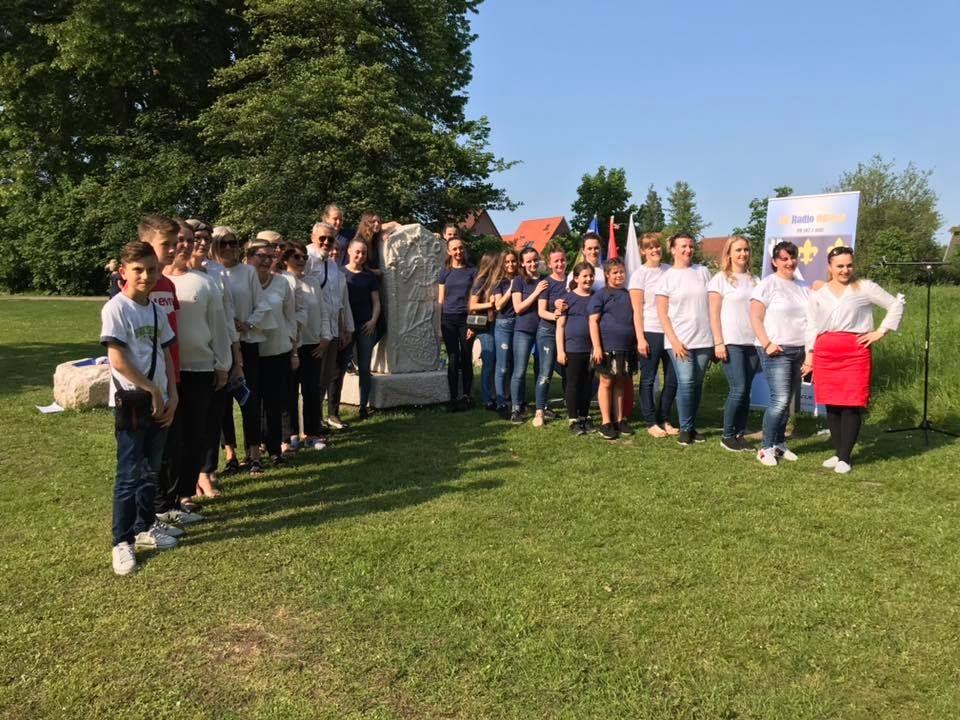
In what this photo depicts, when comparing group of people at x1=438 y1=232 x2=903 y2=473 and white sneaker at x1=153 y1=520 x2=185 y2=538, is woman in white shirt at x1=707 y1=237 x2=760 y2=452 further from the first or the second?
white sneaker at x1=153 y1=520 x2=185 y2=538

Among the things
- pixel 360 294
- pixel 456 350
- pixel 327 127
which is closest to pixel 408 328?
pixel 456 350

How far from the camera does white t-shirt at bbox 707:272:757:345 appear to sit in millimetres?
5992

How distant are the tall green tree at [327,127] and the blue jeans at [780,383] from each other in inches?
570

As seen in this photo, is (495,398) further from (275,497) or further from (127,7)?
(127,7)

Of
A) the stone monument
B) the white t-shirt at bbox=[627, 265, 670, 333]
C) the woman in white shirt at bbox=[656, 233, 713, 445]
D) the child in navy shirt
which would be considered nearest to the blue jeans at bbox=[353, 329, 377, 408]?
the stone monument

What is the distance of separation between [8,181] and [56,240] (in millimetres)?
4758

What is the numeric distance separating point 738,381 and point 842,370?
2.86ft

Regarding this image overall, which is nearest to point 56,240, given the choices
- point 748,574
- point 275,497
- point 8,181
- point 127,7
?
point 8,181

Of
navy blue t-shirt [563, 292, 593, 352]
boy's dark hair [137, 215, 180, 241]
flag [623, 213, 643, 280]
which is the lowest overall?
navy blue t-shirt [563, 292, 593, 352]

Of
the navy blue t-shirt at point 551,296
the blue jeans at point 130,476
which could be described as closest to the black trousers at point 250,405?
the blue jeans at point 130,476

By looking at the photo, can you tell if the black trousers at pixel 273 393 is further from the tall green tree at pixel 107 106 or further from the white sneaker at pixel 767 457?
the tall green tree at pixel 107 106

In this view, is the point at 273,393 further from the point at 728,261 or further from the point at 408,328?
the point at 728,261

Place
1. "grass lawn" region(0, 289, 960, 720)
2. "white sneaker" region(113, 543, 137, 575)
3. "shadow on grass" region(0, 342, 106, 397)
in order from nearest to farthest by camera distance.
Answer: "grass lawn" region(0, 289, 960, 720)
"white sneaker" region(113, 543, 137, 575)
"shadow on grass" region(0, 342, 106, 397)

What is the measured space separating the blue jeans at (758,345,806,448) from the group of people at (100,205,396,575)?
12.6ft
